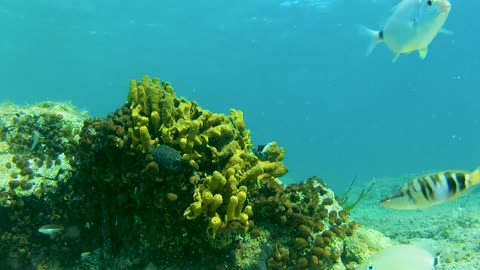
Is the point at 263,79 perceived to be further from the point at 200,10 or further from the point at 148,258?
the point at 148,258

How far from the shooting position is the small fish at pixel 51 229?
4.53 metres

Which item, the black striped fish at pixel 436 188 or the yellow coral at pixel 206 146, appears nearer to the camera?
the black striped fish at pixel 436 188

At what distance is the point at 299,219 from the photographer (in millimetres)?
4176

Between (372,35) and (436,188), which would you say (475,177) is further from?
(372,35)

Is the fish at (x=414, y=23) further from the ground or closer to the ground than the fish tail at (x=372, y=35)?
closer to the ground

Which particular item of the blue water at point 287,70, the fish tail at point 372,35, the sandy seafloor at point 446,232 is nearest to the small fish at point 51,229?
the sandy seafloor at point 446,232

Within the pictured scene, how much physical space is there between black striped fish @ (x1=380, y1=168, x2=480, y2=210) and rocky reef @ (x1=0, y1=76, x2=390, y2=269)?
4.74 feet

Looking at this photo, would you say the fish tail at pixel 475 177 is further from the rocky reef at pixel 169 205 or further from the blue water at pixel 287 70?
the blue water at pixel 287 70

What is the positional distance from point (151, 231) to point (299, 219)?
62.7 inches

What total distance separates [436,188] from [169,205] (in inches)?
94.0

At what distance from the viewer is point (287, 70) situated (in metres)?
65.7

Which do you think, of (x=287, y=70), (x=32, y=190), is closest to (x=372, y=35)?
(x=32, y=190)

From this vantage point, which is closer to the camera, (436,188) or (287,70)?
(436,188)

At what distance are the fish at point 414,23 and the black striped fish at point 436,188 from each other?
5.80ft
